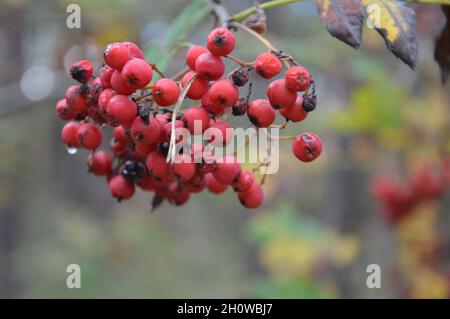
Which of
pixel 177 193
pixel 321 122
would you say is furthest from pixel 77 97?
pixel 321 122

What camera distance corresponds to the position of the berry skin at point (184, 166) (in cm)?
123

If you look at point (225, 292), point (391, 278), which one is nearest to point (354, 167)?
point (391, 278)

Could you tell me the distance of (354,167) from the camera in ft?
14.1

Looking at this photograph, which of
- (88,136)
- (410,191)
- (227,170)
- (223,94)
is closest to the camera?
(223,94)

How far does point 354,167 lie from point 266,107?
3183 millimetres

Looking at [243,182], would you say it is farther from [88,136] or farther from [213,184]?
[88,136]

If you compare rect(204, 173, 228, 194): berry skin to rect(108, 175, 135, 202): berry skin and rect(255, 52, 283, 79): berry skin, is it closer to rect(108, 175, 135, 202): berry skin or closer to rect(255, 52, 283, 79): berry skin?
rect(108, 175, 135, 202): berry skin

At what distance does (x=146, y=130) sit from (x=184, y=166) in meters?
0.12

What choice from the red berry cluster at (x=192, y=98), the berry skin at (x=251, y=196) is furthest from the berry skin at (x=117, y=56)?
the berry skin at (x=251, y=196)

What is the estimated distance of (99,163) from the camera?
153 centimetres

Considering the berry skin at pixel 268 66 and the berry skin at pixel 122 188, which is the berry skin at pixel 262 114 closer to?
the berry skin at pixel 268 66

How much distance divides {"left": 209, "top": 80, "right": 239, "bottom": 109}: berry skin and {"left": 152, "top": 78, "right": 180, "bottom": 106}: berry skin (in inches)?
3.3

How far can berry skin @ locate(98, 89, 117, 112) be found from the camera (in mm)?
1265
